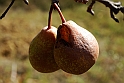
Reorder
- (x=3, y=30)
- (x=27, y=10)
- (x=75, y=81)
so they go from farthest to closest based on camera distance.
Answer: (x=27, y=10)
(x=3, y=30)
(x=75, y=81)

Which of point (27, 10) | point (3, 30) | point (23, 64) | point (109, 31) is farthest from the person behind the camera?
point (27, 10)

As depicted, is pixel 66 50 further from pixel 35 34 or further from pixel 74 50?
pixel 35 34

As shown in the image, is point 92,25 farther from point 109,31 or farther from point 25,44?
point 25,44

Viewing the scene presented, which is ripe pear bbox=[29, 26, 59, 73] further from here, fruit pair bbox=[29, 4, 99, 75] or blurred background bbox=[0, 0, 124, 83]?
blurred background bbox=[0, 0, 124, 83]

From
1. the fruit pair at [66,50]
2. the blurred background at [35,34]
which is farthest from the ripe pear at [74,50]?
the blurred background at [35,34]

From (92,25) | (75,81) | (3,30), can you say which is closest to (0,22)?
(3,30)

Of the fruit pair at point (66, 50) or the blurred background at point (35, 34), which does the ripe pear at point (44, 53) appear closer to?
the fruit pair at point (66, 50)
